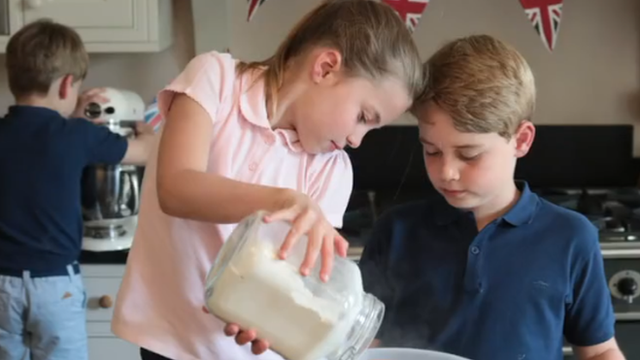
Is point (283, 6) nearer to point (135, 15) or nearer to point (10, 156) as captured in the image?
point (135, 15)

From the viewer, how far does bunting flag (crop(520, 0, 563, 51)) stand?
2.04 m

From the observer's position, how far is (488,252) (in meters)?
1.04

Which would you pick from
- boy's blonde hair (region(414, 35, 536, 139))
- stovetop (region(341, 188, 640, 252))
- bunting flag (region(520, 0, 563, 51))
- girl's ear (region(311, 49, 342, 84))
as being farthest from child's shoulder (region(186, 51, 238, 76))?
bunting flag (region(520, 0, 563, 51))

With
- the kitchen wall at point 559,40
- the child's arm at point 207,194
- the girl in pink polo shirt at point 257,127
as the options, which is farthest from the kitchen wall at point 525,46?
the child's arm at point 207,194

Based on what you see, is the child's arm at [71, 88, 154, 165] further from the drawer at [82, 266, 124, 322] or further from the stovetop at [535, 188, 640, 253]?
the stovetop at [535, 188, 640, 253]

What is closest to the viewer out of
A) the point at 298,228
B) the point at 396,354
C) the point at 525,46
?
the point at 298,228

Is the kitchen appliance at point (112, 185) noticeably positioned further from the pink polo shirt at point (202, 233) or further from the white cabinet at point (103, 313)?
the pink polo shirt at point (202, 233)

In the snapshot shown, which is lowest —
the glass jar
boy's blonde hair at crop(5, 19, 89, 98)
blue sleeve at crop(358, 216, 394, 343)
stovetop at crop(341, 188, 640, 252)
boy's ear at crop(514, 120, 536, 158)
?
stovetop at crop(341, 188, 640, 252)

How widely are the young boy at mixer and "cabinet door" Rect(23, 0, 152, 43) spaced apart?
92 mm

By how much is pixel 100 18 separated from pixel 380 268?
116 cm

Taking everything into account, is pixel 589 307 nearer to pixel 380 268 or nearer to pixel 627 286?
pixel 380 268

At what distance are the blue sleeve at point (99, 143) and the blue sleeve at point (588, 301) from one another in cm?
117

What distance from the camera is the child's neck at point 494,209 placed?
1068mm

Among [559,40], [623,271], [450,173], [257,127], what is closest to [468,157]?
[450,173]
